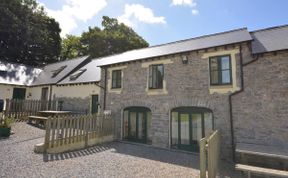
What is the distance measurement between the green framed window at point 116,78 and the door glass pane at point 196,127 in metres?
5.46

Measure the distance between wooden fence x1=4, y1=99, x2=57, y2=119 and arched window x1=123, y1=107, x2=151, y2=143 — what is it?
28.7 ft

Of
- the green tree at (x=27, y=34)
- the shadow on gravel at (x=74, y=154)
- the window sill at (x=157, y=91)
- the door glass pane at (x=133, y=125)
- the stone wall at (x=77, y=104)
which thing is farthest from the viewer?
the green tree at (x=27, y=34)

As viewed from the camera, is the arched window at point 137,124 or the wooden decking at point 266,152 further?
the arched window at point 137,124

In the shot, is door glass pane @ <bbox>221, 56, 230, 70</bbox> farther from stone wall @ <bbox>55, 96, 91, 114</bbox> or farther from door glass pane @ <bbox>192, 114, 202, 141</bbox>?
stone wall @ <bbox>55, 96, 91, 114</bbox>

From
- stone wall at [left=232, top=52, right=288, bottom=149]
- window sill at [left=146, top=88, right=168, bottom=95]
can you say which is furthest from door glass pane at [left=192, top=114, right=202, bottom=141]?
window sill at [left=146, top=88, right=168, bottom=95]

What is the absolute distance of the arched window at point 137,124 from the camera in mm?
10977

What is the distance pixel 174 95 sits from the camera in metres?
→ 9.95

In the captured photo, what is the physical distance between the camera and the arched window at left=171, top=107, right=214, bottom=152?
8977 millimetres

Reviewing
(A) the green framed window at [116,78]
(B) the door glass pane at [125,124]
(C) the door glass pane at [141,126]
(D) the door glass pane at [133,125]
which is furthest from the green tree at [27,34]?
(C) the door glass pane at [141,126]

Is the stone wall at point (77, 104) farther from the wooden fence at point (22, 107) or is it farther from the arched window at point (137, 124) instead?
the arched window at point (137, 124)

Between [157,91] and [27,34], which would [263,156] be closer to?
[157,91]

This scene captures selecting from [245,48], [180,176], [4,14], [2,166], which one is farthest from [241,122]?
[4,14]

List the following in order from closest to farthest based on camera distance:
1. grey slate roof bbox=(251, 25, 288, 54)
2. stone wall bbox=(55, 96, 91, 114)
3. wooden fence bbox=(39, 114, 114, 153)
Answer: wooden fence bbox=(39, 114, 114, 153), grey slate roof bbox=(251, 25, 288, 54), stone wall bbox=(55, 96, 91, 114)

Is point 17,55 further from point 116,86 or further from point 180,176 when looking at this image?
point 180,176
